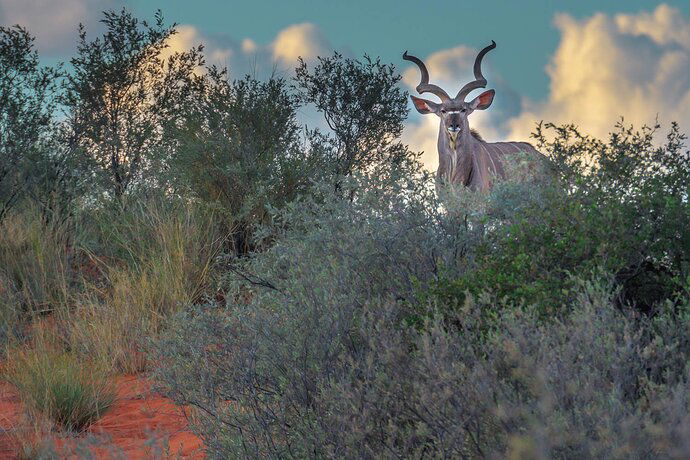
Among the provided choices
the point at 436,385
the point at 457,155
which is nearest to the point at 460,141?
the point at 457,155

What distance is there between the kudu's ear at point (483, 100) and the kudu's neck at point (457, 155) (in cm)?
39

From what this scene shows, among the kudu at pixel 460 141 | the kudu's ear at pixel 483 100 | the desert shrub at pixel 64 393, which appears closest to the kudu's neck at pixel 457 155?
the kudu at pixel 460 141

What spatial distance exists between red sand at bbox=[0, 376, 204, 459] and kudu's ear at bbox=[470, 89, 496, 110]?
702 cm

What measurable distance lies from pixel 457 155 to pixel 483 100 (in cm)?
101

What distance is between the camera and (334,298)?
4215mm

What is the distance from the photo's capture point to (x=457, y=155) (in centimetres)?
1270

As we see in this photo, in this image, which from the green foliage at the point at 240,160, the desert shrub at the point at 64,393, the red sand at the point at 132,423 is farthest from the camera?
the green foliage at the point at 240,160

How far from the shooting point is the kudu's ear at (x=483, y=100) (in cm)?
1291

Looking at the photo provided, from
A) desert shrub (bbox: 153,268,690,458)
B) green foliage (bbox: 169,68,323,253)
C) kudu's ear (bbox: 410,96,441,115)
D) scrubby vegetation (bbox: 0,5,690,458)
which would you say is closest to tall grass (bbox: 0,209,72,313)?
scrubby vegetation (bbox: 0,5,690,458)

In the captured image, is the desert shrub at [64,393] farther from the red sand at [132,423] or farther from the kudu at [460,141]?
the kudu at [460,141]

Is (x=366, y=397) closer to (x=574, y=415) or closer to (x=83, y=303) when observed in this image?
(x=574, y=415)

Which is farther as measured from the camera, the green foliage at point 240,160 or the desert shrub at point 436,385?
the green foliage at point 240,160

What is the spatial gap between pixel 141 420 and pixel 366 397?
3656 millimetres

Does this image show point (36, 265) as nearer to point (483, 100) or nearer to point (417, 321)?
point (483, 100)
